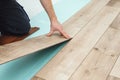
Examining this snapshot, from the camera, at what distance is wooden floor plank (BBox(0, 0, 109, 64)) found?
167 centimetres

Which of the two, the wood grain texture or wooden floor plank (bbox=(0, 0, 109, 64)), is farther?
the wood grain texture

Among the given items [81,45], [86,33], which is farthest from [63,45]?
[86,33]

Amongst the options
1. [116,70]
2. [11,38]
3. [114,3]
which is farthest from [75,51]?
[114,3]

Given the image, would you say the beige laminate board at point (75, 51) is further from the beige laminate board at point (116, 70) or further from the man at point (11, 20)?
the man at point (11, 20)

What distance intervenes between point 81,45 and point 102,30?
1.30ft

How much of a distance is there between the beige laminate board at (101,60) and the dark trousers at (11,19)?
811 mm

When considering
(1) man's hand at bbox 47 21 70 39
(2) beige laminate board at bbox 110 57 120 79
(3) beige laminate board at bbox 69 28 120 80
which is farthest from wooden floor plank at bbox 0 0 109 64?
(2) beige laminate board at bbox 110 57 120 79

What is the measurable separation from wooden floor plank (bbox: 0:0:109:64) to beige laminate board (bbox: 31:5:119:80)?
0.08 meters

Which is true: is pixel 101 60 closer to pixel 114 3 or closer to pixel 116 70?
pixel 116 70

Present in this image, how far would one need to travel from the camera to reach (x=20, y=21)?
237cm

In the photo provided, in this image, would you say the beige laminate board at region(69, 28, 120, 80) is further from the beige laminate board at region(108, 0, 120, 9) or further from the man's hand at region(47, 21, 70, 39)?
the beige laminate board at region(108, 0, 120, 9)

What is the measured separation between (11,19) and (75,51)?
2.63 ft

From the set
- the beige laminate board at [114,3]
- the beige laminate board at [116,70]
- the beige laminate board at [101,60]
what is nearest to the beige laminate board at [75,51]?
the beige laminate board at [101,60]

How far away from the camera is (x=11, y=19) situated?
2.33 meters
